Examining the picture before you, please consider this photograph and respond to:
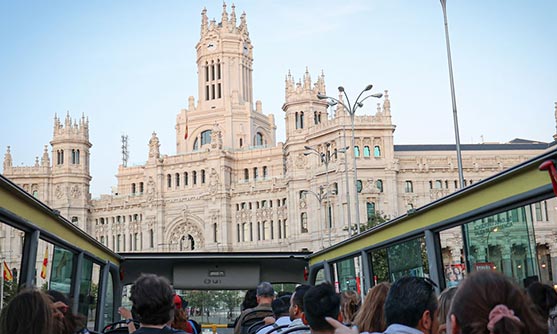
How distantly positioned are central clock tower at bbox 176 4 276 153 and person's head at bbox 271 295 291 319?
8678cm

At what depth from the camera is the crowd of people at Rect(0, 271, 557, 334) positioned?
297 centimetres

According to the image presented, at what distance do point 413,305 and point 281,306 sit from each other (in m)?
4.13

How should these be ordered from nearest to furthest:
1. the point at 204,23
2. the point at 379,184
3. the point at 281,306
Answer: the point at 281,306
the point at 379,184
the point at 204,23

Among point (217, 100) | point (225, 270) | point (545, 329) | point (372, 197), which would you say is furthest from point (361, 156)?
point (545, 329)

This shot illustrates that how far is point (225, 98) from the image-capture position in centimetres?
9794

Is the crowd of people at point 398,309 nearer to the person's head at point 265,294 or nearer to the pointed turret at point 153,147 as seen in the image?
the person's head at point 265,294

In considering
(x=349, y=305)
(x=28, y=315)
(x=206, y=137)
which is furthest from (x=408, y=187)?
(x=28, y=315)

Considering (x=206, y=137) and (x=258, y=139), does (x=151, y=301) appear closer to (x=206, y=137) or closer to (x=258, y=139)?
(x=206, y=137)

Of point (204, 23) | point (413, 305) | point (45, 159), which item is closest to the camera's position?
point (413, 305)

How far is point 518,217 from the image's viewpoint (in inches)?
251

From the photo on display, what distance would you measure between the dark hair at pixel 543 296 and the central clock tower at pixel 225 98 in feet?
294

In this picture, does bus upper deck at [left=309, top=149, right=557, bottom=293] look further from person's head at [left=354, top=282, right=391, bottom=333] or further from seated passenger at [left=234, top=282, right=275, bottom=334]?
seated passenger at [left=234, top=282, right=275, bottom=334]

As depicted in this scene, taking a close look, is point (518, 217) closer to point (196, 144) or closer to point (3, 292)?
point (3, 292)

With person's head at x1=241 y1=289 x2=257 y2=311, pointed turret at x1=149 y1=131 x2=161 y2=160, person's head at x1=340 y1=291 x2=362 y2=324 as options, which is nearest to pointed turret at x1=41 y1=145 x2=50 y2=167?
pointed turret at x1=149 y1=131 x2=161 y2=160
